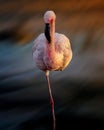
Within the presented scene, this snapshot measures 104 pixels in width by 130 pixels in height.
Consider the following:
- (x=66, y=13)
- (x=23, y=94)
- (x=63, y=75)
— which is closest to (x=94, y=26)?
(x=66, y=13)

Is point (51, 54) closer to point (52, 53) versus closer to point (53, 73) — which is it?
point (52, 53)

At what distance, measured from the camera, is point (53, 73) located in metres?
3.67

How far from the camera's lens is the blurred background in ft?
9.77

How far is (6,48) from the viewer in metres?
4.20

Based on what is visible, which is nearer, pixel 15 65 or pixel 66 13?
pixel 15 65

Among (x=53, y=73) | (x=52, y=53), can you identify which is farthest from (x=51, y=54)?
(x=53, y=73)

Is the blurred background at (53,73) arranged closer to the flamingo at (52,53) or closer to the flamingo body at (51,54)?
the flamingo at (52,53)

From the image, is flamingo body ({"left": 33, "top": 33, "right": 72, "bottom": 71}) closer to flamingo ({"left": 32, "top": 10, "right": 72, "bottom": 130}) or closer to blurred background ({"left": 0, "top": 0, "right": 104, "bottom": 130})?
flamingo ({"left": 32, "top": 10, "right": 72, "bottom": 130})

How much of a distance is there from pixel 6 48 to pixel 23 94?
98 cm

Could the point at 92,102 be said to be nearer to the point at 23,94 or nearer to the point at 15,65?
the point at 23,94

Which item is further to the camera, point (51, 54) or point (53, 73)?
Result: point (53, 73)

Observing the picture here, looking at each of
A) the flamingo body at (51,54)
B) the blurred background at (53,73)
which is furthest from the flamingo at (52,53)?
the blurred background at (53,73)

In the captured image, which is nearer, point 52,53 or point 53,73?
point 52,53

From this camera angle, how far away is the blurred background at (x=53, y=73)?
298 cm
